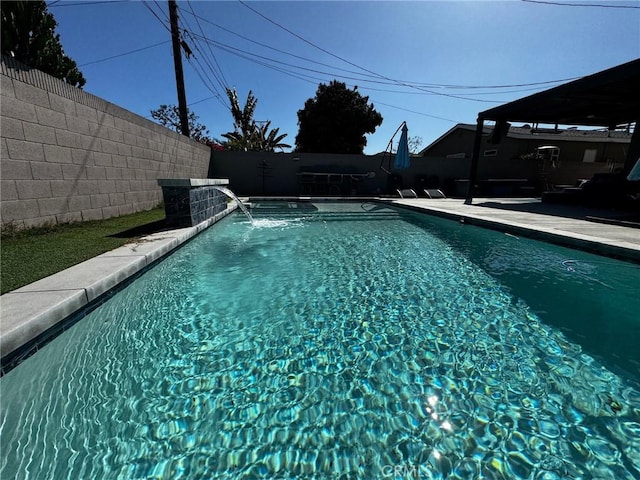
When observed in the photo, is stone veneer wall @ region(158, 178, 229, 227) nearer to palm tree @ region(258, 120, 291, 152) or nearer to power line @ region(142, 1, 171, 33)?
power line @ region(142, 1, 171, 33)

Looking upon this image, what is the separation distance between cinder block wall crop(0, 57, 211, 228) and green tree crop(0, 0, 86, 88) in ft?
20.3

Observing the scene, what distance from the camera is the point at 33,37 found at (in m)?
10.3

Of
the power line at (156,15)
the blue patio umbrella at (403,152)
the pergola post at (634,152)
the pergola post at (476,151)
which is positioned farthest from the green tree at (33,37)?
the pergola post at (634,152)

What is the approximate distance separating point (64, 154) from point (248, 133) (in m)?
16.5

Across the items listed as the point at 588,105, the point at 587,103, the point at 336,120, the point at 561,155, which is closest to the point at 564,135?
the point at 561,155

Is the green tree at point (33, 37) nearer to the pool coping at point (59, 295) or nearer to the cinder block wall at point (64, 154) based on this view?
the cinder block wall at point (64, 154)

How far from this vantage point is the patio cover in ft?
25.7

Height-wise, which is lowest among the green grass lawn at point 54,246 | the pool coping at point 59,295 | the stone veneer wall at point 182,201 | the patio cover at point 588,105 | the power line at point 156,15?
the pool coping at point 59,295

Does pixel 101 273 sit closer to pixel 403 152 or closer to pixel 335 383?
pixel 335 383

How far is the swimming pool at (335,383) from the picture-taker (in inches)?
55.4

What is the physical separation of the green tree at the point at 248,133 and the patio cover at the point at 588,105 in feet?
45.9

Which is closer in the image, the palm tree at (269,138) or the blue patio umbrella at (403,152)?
the blue patio umbrella at (403,152)

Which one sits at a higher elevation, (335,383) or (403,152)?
(403,152)

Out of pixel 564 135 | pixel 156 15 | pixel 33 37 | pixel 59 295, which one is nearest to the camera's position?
pixel 59 295
